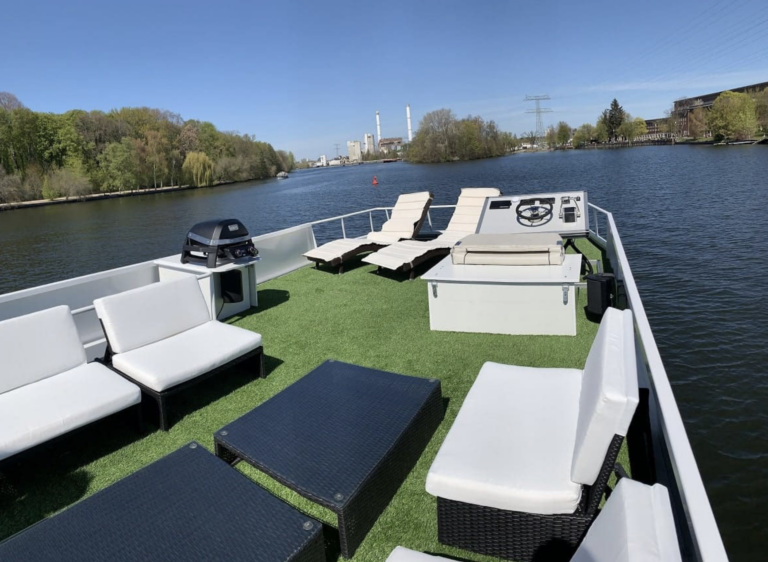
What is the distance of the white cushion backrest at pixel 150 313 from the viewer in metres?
3.39

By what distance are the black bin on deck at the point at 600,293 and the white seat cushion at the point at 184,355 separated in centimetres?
302

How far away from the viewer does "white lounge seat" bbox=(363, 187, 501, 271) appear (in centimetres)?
625

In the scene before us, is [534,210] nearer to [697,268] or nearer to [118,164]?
[697,268]

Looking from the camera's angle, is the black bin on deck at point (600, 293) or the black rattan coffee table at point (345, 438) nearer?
the black rattan coffee table at point (345, 438)

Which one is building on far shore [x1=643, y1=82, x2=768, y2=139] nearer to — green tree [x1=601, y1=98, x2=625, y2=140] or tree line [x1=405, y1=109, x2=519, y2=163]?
green tree [x1=601, y1=98, x2=625, y2=140]

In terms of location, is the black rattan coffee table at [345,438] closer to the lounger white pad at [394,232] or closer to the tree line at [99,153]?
the lounger white pad at [394,232]

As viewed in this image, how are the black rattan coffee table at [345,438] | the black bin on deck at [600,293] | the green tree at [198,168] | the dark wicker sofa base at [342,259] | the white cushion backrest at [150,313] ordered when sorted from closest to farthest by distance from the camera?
1. the black rattan coffee table at [345,438]
2. the white cushion backrest at [150,313]
3. the black bin on deck at [600,293]
4. the dark wicker sofa base at [342,259]
5. the green tree at [198,168]

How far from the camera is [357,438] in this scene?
7.49ft

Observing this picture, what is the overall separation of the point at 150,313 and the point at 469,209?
18.5ft

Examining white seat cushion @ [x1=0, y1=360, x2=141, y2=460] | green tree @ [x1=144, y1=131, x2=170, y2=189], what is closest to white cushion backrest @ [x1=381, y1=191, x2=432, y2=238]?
white seat cushion @ [x1=0, y1=360, x2=141, y2=460]

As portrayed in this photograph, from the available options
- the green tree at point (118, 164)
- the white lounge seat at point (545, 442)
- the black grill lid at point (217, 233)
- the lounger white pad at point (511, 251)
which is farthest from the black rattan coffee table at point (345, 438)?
the green tree at point (118, 164)

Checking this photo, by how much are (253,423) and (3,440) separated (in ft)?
4.05

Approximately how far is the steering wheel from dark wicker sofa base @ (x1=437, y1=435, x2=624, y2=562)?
17.2ft

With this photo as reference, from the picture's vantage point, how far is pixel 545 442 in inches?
77.2
